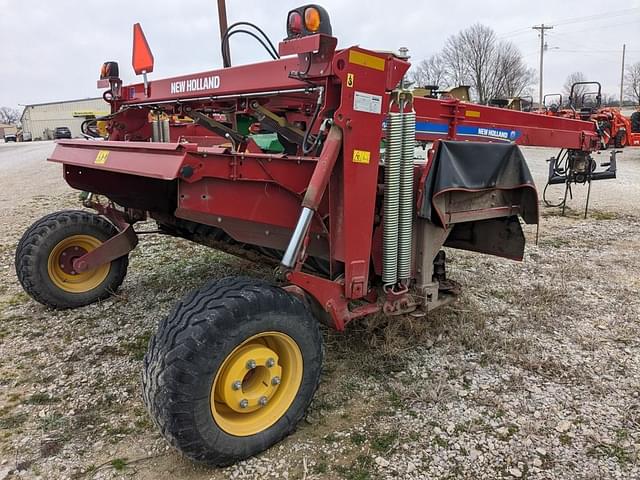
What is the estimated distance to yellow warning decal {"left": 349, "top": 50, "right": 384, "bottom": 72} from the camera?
267 centimetres

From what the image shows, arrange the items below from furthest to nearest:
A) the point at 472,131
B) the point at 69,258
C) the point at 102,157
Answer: the point at 69,258 < the point at 472,131 < the point at 102,157

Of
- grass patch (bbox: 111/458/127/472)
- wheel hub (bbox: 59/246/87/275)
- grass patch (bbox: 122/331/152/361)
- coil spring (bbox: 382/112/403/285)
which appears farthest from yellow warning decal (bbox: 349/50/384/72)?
wheel hub (bbox: 59/246/87/275)

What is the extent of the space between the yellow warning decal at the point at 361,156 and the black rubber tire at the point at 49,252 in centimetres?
274

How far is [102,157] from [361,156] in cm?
166

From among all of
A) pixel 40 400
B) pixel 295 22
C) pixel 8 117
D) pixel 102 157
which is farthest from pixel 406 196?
pixel 8 117

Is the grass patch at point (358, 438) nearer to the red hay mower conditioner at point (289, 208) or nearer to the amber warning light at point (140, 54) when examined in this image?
the red hay mower conditioner at point (289, 208)

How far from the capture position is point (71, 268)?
4.46 metres

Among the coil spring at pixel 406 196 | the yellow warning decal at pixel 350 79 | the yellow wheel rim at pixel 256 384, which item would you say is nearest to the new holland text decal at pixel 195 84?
the yellow warning decal at pixel 350 79

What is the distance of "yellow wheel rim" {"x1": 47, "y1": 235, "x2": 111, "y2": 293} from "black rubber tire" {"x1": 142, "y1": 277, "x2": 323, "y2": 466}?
7.90ft

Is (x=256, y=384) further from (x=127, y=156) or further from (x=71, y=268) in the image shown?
(x=71, y=268)

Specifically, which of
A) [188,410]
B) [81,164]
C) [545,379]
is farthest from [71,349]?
[545,379]

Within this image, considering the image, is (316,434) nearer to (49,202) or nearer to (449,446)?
(449,446)

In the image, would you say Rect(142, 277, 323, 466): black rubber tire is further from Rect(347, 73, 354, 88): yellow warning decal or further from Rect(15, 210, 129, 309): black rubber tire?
Rect(15, 210, 129, 309): black rubber tire

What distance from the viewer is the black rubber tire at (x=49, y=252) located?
13.8 feet
